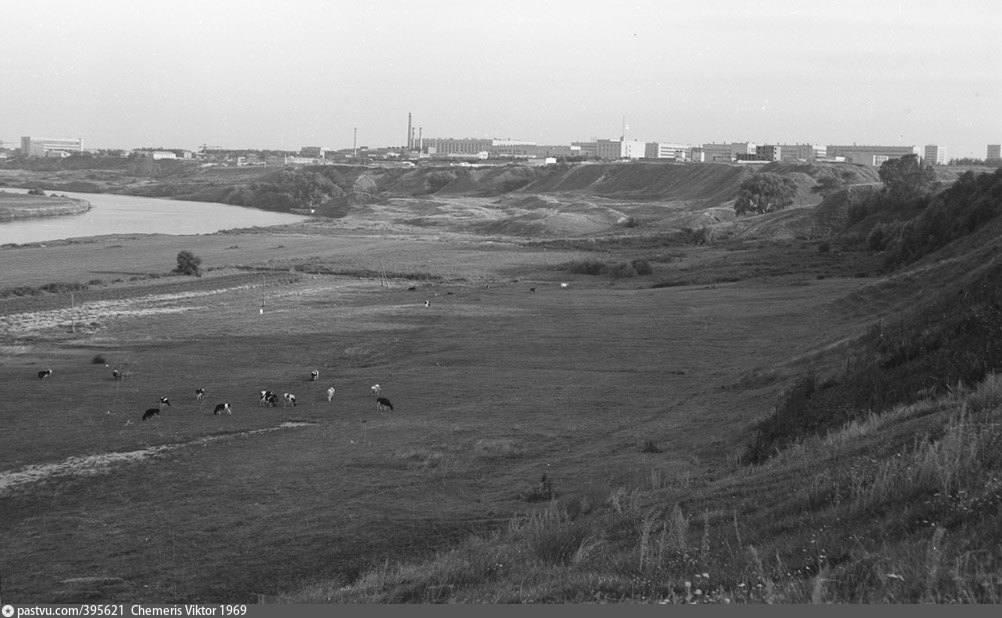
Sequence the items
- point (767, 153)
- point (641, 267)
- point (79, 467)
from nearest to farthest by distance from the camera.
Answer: point (79, 467)
point (641, 267)
point (767, 153)

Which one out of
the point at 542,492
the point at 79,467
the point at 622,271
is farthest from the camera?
the point at 622,271

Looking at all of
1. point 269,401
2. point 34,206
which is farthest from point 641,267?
point 34,206

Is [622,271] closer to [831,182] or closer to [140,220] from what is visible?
[831,182]

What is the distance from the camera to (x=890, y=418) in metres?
14.0

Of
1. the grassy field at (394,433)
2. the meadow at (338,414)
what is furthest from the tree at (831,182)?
the meadow at (338,414)

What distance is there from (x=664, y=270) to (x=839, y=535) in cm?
5016

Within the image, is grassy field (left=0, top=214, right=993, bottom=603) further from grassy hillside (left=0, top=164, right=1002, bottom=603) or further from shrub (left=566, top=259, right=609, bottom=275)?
shrub (left=566, top=259, right=609, bottom=275)

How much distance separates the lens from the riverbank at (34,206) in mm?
119062

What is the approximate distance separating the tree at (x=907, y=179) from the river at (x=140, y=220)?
6395 cm

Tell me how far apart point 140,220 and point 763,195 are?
225ft

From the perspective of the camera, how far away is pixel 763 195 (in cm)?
10475

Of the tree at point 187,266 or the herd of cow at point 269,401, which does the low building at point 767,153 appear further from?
the herd of cow at point 269,401

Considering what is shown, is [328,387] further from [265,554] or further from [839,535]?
[839,535]

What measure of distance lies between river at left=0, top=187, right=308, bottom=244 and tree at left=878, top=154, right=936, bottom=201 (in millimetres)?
63947
